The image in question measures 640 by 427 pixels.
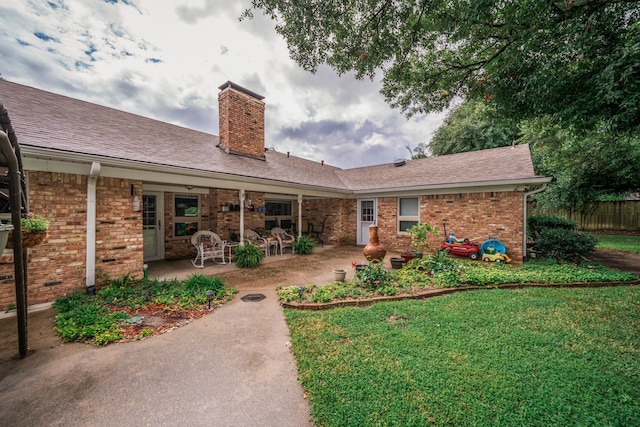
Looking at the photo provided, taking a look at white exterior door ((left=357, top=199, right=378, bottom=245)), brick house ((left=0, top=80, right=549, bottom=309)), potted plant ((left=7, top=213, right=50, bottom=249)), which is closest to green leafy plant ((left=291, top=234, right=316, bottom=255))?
brick house ((left=0, top=80, right=549, bottom=309))

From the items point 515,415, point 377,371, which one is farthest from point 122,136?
point 515,415

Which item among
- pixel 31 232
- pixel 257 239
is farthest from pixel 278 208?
pixel 31 232

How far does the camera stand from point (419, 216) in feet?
31.4

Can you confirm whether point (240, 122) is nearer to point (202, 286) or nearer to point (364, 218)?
point (202, 286)

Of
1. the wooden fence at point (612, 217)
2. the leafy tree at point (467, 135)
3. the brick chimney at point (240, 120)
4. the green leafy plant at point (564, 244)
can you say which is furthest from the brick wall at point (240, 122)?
the wooden fence at point (612, 217)

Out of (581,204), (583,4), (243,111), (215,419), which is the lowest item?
(215,419)

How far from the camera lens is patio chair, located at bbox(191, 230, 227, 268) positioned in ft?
23.0

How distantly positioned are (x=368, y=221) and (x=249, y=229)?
17.7ft

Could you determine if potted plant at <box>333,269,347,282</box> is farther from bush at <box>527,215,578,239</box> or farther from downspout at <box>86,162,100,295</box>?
bush at <box>527,215,578,239</box>

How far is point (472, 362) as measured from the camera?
266cm

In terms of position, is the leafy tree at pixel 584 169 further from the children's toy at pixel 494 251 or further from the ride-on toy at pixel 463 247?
the ride-on toy at pixel 463 247

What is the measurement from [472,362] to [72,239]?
6.73 meters

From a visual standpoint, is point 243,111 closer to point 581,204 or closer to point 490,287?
point 490,287

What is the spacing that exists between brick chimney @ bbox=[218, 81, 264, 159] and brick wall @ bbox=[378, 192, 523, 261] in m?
6.31
